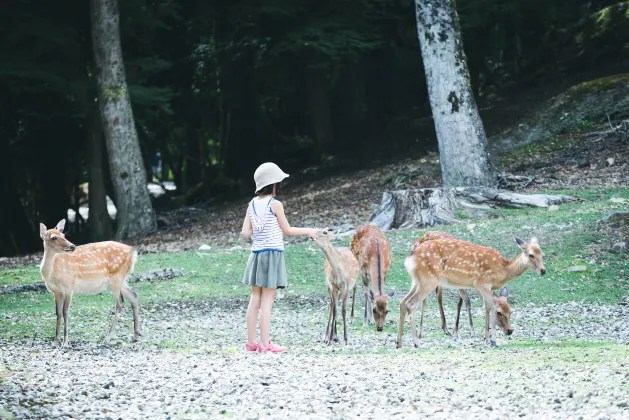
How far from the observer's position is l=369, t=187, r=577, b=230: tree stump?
1798 centimetres

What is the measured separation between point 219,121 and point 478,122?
18.6 meters

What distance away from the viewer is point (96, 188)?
90.5ft

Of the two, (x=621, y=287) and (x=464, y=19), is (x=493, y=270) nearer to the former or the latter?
(x=621, y=287)

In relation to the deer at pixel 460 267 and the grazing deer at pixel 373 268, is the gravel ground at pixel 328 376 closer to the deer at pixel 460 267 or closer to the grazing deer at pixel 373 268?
the grazing deer at pixel 373 268

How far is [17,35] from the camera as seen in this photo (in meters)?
23.6

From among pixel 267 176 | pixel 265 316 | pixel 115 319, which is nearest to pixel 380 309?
pixel 265 316

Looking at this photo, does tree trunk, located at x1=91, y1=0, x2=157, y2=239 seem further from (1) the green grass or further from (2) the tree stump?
(2) the tree stump

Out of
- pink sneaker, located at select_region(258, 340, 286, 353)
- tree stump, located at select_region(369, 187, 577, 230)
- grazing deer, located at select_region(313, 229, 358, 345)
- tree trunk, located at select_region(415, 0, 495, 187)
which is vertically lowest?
pink sneaker, located at select_region(258, 340, 286, 353)

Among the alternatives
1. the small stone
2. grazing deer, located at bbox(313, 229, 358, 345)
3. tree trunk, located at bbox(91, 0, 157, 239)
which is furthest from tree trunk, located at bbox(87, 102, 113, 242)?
grazing deer, located at bbox(313, 229, 358, 345)

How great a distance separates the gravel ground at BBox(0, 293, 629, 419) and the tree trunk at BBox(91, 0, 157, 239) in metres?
13.4

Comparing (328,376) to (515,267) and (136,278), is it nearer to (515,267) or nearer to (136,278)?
(515,267)

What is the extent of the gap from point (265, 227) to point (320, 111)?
21.9 meters

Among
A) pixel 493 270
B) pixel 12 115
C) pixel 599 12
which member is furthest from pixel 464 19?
pixel 493 270

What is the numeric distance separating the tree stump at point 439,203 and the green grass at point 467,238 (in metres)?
0.49
